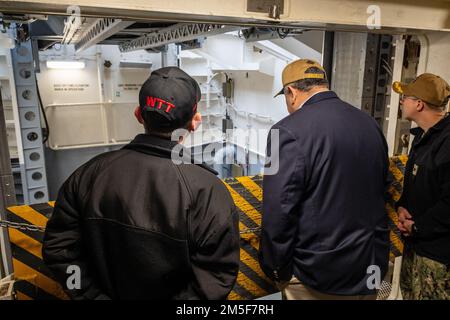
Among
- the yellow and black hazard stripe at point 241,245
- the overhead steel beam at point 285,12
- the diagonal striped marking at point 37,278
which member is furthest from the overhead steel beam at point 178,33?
the diagonal striped marking at point 37,278

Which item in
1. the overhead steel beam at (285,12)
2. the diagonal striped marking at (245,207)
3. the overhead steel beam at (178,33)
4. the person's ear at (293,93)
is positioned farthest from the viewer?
the overhead steel beam at (178,33)

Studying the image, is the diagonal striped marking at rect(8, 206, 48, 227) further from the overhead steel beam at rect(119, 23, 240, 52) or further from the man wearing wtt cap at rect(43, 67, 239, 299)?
the overhead steel beam at rect(119, 23, 240, 52)

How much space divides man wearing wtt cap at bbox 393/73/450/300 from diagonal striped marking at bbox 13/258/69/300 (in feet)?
7.36

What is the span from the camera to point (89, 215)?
48.3 inches

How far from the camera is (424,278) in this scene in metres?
2.16

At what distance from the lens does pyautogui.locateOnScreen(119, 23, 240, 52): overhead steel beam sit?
382 centimetres

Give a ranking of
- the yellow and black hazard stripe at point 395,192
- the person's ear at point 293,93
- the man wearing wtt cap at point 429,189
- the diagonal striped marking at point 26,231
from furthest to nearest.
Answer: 1. the yellow and black hazard stripe at point 395,192
2. the man wearing wtt cap at point 429,189
3. the person's ear at point 293,93
4. the diagonal striped marking at point 26,231

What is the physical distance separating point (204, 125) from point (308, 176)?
26.6 ft

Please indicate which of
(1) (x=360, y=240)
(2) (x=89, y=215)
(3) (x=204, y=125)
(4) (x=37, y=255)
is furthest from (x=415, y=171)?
(3) (x=204, y=125)

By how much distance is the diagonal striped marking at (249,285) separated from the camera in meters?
2.27

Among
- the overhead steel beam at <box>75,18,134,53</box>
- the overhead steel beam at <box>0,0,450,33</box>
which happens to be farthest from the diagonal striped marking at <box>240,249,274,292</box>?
the overhead steel beam at <box>75,18,134,53</box>

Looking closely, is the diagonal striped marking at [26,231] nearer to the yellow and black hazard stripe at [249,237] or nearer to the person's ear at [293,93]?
the yellow and black hazard stripe at [249,237]
